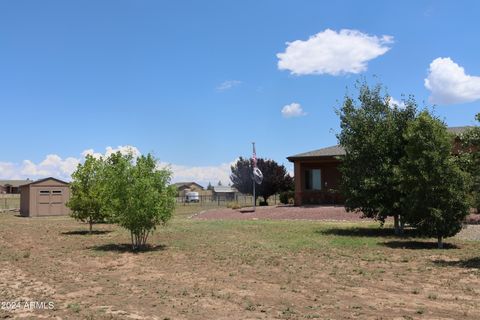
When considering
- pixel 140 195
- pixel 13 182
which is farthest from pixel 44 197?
pixel 13 182

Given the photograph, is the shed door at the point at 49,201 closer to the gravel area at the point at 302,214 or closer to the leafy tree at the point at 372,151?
the gravel area at the point at 302,214

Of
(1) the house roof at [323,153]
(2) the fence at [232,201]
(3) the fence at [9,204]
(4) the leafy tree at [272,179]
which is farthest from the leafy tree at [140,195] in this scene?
(3) the fence at [9,204]

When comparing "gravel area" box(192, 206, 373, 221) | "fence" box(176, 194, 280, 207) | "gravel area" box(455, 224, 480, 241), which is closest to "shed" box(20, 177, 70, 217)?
"gravel area" box(192, 206, 373, 221)

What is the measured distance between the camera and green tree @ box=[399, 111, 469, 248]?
47.2 feet

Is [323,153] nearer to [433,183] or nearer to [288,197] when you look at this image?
[288,197]

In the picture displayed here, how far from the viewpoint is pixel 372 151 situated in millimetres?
18531

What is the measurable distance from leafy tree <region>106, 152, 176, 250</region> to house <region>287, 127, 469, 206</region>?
18.4 meters

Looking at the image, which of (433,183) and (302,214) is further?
(302,214)

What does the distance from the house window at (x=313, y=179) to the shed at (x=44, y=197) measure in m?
18.4

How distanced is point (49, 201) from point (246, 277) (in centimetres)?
3146

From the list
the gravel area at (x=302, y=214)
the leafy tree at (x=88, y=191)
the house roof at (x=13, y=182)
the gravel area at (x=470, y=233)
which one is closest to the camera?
the gravel area at (x=470, y=233)

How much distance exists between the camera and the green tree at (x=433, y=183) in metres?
14.4

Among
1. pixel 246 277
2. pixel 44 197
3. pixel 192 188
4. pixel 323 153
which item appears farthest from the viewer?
pixel 192 188

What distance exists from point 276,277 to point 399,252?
17.1 ft
